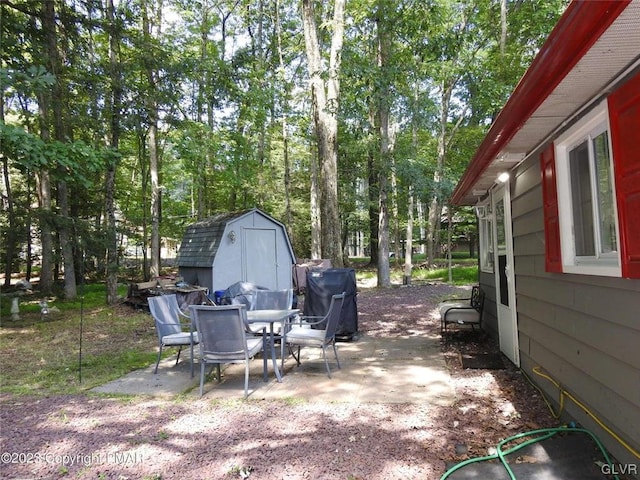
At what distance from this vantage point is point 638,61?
1987mm

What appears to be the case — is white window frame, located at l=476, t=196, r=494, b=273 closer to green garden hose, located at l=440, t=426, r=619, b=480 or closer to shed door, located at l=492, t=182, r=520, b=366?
shed door, located at l=492, t=182, r=520, b=366

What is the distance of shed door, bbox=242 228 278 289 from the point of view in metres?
11.0

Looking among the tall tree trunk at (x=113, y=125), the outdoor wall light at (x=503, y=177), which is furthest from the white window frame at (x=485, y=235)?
the tall tree trunk at (x=113, y=125)

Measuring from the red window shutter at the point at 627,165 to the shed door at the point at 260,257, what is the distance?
9.39m

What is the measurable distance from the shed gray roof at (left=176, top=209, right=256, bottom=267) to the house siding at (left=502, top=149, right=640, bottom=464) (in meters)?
7.41

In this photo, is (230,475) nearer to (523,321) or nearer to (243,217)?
(523,321)

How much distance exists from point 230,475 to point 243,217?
8780 millimetres

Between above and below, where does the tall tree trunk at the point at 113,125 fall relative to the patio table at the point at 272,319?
above

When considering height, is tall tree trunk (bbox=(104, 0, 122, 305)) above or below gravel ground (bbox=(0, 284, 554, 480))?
above

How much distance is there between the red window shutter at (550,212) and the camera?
3.13m

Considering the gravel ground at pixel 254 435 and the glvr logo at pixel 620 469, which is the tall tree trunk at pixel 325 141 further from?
the glvr logo at pixel 620 469

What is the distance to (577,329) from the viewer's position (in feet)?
9.49

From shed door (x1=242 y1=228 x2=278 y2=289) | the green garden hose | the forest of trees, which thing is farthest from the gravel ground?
shed door (x1=242 y1=228 x2=278 y2=289)

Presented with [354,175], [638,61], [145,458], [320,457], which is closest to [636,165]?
[638,61]
